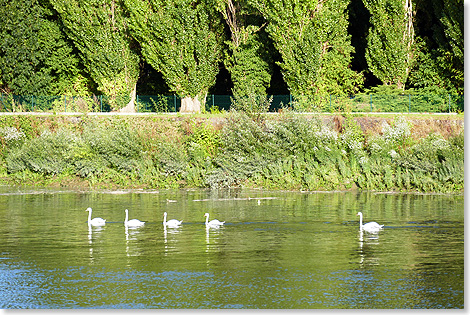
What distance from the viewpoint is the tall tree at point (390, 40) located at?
54.6 metres

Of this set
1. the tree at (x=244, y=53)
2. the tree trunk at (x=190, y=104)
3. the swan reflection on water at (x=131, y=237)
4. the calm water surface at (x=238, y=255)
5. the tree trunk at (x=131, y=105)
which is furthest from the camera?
the tree trunk at (x=131, y=105)

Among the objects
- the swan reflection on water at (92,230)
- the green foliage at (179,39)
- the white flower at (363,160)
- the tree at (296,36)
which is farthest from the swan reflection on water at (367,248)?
the green foliage at (179,39)

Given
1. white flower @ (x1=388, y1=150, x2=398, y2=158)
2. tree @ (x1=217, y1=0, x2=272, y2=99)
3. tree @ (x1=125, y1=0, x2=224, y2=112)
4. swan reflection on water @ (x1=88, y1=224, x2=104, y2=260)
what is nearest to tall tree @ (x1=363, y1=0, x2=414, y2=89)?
tree @ (x1=217, y1=0, x2=272, y2=99)

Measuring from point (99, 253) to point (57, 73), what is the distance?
1541 inches

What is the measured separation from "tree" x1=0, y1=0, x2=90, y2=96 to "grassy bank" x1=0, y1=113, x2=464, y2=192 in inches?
344

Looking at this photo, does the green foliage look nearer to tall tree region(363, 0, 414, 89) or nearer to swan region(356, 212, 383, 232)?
tall tree region(363, 0, 414, 89)

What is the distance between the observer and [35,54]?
58.3 meters

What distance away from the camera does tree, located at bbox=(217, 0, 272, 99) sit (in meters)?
56.1

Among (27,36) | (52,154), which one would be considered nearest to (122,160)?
(52,154)

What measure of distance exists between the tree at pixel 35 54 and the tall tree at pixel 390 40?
2264cm

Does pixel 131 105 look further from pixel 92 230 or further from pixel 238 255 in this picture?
pixel 238 255

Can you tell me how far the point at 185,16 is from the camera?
54781mm

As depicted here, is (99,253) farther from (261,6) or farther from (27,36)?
(27,36)

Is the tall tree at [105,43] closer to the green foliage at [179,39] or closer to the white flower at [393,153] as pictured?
the green foliage at [179,39]
